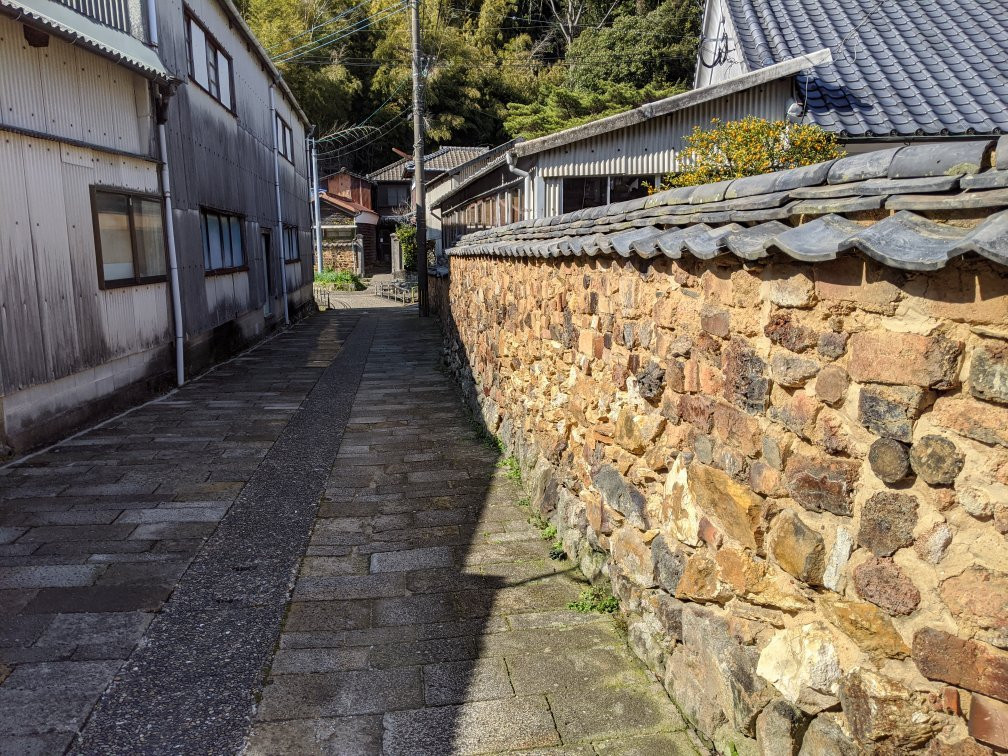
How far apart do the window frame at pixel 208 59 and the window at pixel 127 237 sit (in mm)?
2924

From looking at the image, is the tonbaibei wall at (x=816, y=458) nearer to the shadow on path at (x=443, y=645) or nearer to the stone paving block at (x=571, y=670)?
the stone paving block at (x=571, y=670)

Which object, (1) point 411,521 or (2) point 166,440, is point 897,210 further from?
(2) point 166,440

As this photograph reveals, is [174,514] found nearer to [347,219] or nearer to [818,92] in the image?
[818,92]

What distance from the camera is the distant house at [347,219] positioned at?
3881 centimetres

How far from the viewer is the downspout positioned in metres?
9.47

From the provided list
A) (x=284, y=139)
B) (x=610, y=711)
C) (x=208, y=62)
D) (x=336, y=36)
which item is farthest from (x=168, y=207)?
Result: (x=336, y=36)

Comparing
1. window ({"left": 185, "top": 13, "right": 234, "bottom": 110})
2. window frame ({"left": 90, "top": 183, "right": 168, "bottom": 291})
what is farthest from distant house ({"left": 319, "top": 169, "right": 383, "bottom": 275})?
window frame ({"left": 90, "top": 183, "right": 168, "bottom": 291})

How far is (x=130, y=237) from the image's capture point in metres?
8.77

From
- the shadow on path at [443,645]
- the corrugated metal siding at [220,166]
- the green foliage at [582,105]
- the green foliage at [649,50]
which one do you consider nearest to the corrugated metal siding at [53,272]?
the corrugated metal siding at [220,166]

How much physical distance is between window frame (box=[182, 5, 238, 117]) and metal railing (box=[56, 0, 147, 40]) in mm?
1411

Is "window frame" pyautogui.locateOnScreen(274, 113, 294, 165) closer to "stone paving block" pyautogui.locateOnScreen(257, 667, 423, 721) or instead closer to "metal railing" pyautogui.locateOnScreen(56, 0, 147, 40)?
"metal railing" pyautogui.locateOnScreen(56, 0, 147, 40)

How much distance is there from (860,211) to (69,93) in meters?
7.99

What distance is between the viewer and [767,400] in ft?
8.55

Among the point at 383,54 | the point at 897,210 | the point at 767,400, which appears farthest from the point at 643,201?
the point at 383,54
